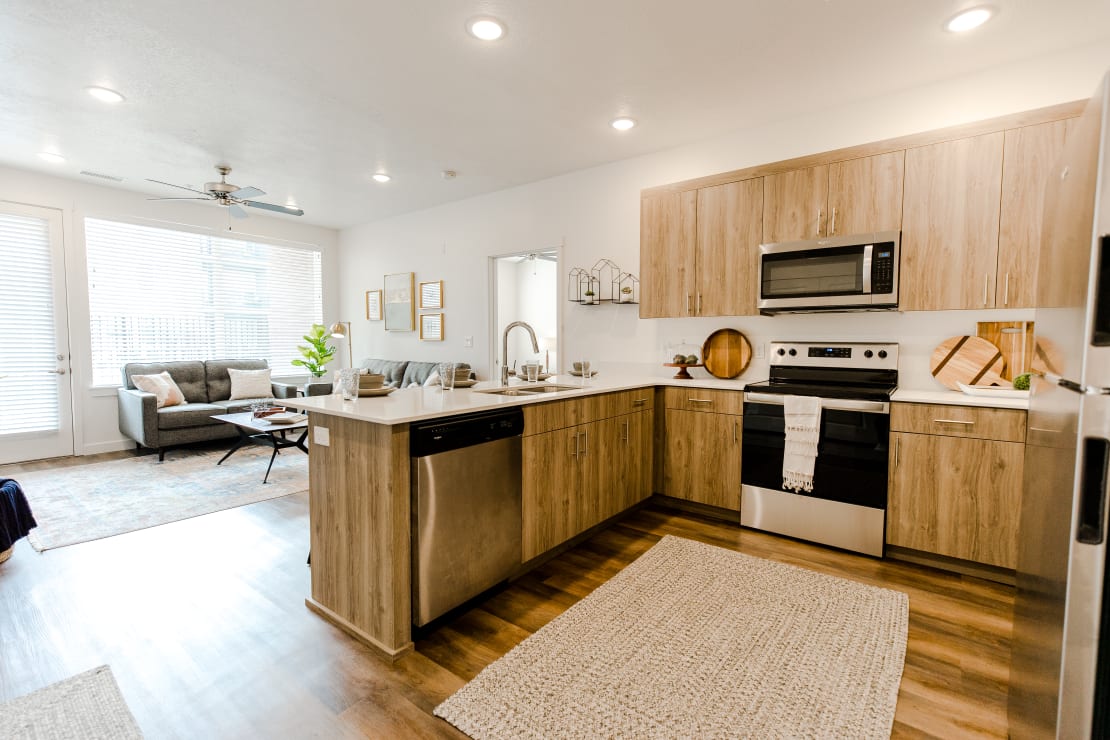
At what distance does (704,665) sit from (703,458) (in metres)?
1.73

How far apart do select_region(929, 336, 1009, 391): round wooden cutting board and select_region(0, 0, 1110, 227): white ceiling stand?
1577mm

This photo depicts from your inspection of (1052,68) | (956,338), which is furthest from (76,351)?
(1052,68)

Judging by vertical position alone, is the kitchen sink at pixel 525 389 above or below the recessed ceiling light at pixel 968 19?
below

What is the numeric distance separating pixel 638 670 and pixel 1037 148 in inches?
125

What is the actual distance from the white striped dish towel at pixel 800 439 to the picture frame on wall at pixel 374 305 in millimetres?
5489

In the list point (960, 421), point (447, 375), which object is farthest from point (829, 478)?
point (447, 375)

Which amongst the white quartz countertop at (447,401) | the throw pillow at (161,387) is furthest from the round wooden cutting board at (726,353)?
the throw pillow at (161,387)

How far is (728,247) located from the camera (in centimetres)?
354

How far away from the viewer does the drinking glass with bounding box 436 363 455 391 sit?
2.81m

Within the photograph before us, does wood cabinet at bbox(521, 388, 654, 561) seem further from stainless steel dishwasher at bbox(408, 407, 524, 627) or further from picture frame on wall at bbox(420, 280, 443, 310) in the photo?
picture frame on wall at bbox(420, 280, 443, 310)

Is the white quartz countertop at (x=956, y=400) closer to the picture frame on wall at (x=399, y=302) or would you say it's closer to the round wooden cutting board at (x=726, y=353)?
the round wooden cutting board at (x=726, y=353)

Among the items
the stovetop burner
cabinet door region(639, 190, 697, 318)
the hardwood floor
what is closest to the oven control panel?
the stovetop burner

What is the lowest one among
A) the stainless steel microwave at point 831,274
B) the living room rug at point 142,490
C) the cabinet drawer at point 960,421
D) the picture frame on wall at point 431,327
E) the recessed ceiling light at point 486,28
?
the living room rug at point 142,490

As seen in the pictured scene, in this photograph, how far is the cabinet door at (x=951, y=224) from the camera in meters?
2.70
